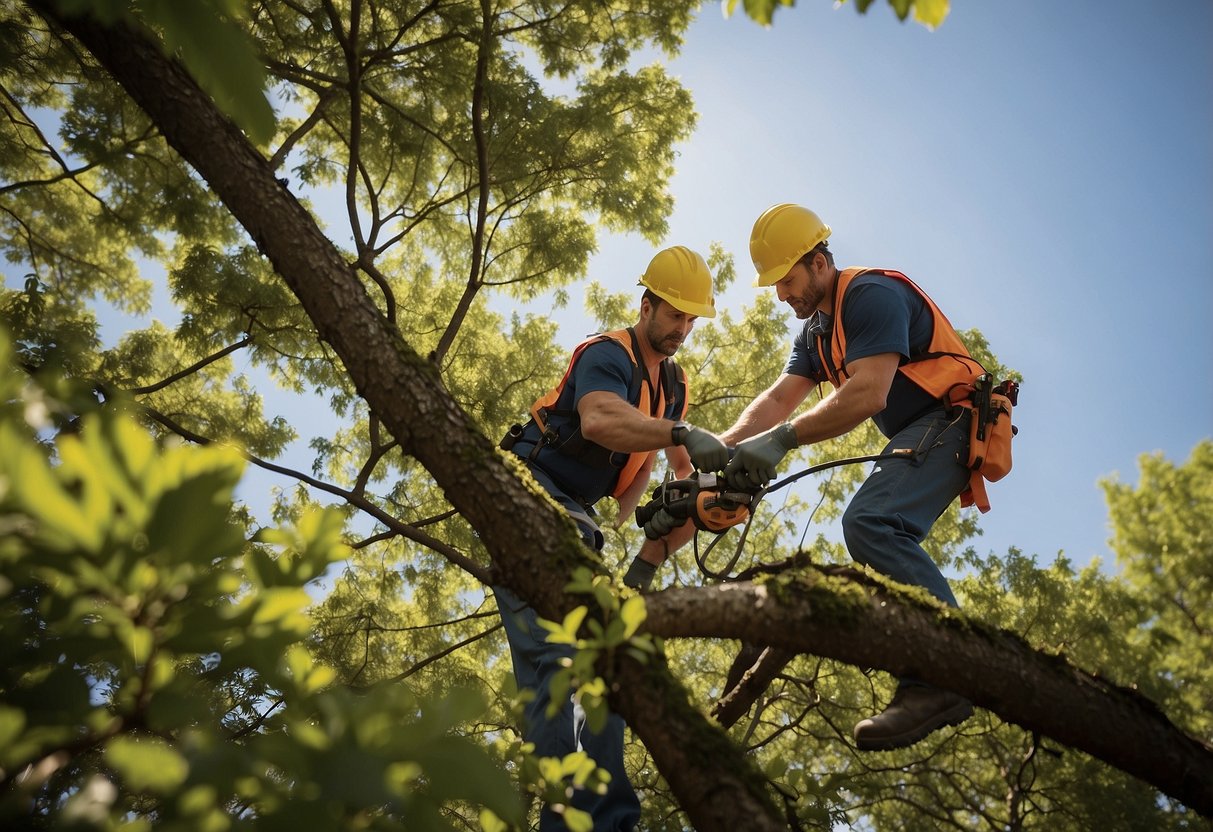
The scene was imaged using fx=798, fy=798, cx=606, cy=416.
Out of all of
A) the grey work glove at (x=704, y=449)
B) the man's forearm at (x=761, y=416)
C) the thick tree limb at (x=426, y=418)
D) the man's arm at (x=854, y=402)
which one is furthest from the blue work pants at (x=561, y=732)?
the man's forearm at (x=761, y=416)

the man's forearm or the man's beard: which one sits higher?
the man's beard

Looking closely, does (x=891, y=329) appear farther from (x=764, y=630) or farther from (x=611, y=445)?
(x=764, y=630)

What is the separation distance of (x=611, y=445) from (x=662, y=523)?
0.40m

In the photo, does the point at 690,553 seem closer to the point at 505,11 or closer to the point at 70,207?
the point at 505,11

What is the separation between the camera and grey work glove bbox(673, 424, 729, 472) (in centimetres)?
303

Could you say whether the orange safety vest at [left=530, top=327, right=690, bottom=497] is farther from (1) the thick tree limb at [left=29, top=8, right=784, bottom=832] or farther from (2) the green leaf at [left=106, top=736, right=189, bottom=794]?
(2) the green leaf at [left=106, top=736, right=189, bottom=794]

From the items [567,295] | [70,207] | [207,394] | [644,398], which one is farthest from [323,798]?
[70,207]

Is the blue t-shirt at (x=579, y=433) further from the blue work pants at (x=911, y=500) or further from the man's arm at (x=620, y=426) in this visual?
the blue work pants at (x=911, y=500)

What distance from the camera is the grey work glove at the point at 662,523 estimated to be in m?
3.29

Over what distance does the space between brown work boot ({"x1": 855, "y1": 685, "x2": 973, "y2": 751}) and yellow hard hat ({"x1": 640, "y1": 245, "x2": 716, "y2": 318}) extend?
202 cm

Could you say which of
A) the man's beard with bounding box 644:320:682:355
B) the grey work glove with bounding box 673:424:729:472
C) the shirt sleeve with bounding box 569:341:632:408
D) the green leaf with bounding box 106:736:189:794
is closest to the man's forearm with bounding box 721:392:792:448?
the man's beard with bounding box 644:320:682:355

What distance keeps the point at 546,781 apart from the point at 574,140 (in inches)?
212

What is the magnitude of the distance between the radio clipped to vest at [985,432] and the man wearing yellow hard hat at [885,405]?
0.13 feet

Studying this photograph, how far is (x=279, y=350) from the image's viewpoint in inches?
233
